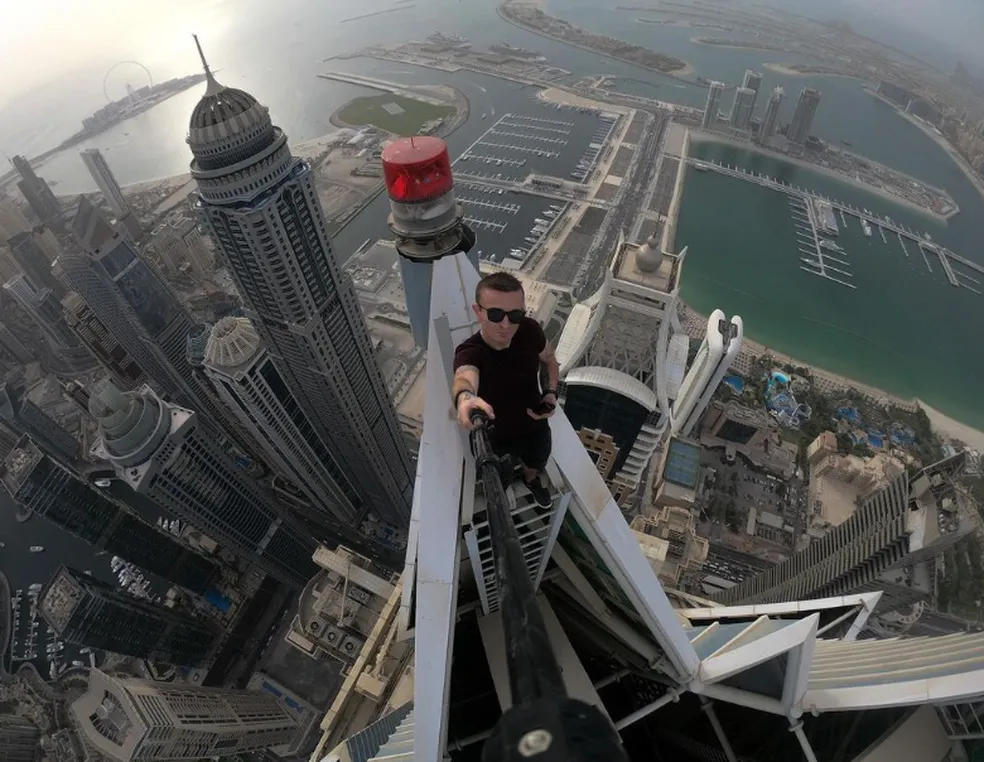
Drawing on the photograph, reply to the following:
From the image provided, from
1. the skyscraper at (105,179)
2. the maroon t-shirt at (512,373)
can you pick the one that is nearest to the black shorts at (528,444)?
the maroon t-shirt at (512,373)

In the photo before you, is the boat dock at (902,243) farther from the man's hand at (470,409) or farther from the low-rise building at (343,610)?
the man's hand at (470,409)

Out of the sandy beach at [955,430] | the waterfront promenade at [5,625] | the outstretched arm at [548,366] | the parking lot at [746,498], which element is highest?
the outstretched arm at [548,366]

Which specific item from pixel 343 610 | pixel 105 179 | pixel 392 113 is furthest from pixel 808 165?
pixel 105 179

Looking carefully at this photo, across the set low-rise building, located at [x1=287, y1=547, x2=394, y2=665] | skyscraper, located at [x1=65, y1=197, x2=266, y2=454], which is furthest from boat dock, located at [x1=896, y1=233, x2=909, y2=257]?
skyscraper, located at [x1=65, y1=197, x2=266, y2=454]

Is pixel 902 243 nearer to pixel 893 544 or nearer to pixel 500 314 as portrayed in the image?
pixel 893 544

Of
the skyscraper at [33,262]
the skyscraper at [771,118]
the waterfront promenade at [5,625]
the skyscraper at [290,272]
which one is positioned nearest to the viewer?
the skyscraper at [290,272]

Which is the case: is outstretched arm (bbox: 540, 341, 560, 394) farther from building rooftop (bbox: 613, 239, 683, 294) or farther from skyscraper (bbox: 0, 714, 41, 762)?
skyscraper (bbox: 0, 714, 41, 762)
